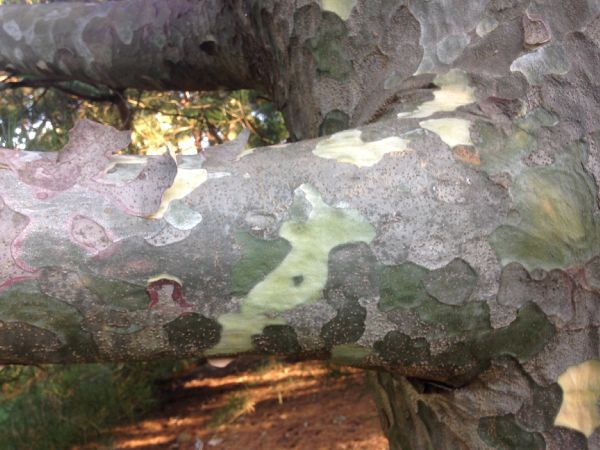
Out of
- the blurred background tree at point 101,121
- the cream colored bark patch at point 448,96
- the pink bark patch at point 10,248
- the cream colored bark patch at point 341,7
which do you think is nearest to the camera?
the pink bark patch at point 10,248

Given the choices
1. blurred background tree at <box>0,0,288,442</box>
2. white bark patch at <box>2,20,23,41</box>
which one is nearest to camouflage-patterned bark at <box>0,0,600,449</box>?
white bark patch at <box>2,20,23,41</box>

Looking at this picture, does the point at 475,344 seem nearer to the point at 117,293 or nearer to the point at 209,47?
the point at 117,293

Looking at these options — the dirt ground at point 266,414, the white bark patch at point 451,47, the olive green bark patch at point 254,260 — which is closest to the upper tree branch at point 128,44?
the white bark patch at point 451,47

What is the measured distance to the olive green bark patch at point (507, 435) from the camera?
73cm

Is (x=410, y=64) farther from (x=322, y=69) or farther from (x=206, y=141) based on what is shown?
(x=206, y=141)

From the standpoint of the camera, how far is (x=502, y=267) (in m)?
0.66

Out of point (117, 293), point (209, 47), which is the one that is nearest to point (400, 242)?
point (117, 293)

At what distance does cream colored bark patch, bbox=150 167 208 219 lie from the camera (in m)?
0.58

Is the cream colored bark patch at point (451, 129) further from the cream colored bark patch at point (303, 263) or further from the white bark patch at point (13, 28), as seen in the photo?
the white bark patch at point (13, 28)

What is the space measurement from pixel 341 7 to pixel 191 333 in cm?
55

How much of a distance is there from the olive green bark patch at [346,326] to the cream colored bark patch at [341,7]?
1.58 ft

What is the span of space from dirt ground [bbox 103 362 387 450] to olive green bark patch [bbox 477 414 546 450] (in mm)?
1676

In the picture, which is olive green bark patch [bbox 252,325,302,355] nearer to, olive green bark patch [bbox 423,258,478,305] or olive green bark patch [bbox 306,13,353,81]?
olive green bark patch [bbox 423,258,478,305]

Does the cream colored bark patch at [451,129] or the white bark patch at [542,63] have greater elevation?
the white bark patch at [542,63]
